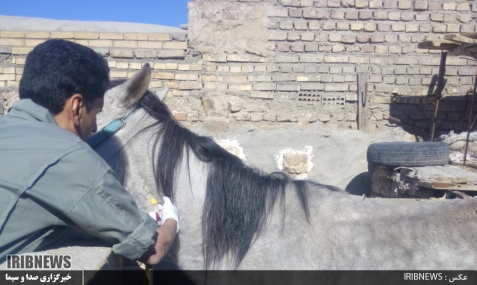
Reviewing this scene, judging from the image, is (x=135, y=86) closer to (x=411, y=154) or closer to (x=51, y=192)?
(x=51, y=192)

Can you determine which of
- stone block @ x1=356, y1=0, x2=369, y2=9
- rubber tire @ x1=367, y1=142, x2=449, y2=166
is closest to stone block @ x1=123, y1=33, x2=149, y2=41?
stone block @ x1=356, y1=0, x2=369, y2=9

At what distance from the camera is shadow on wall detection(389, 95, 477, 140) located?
6.23 m

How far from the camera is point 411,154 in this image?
4953 mm

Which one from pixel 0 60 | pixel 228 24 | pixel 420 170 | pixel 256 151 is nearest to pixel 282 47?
pixel 228 24

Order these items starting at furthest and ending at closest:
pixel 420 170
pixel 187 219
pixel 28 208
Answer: pixel 420 170 → pixel 187 219 → pixel 28 208

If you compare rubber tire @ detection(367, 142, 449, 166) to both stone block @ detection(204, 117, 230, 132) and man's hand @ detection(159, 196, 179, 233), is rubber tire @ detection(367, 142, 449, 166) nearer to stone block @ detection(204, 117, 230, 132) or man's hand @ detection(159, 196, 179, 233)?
stone block @ detection(204, 117, 230, 132)

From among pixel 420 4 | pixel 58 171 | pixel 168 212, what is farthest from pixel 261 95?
pixel 58 171

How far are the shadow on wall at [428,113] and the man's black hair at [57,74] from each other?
5.07 m

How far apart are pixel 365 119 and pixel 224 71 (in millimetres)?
1839

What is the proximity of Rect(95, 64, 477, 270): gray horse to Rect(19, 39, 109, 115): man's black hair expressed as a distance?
45cm

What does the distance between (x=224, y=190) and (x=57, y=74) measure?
2.78 feet

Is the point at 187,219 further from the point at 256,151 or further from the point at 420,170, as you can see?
the point at 256,151

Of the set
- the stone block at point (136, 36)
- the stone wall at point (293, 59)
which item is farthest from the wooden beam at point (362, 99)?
the stone block at point (136, 36)

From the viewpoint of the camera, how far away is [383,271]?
194cm
